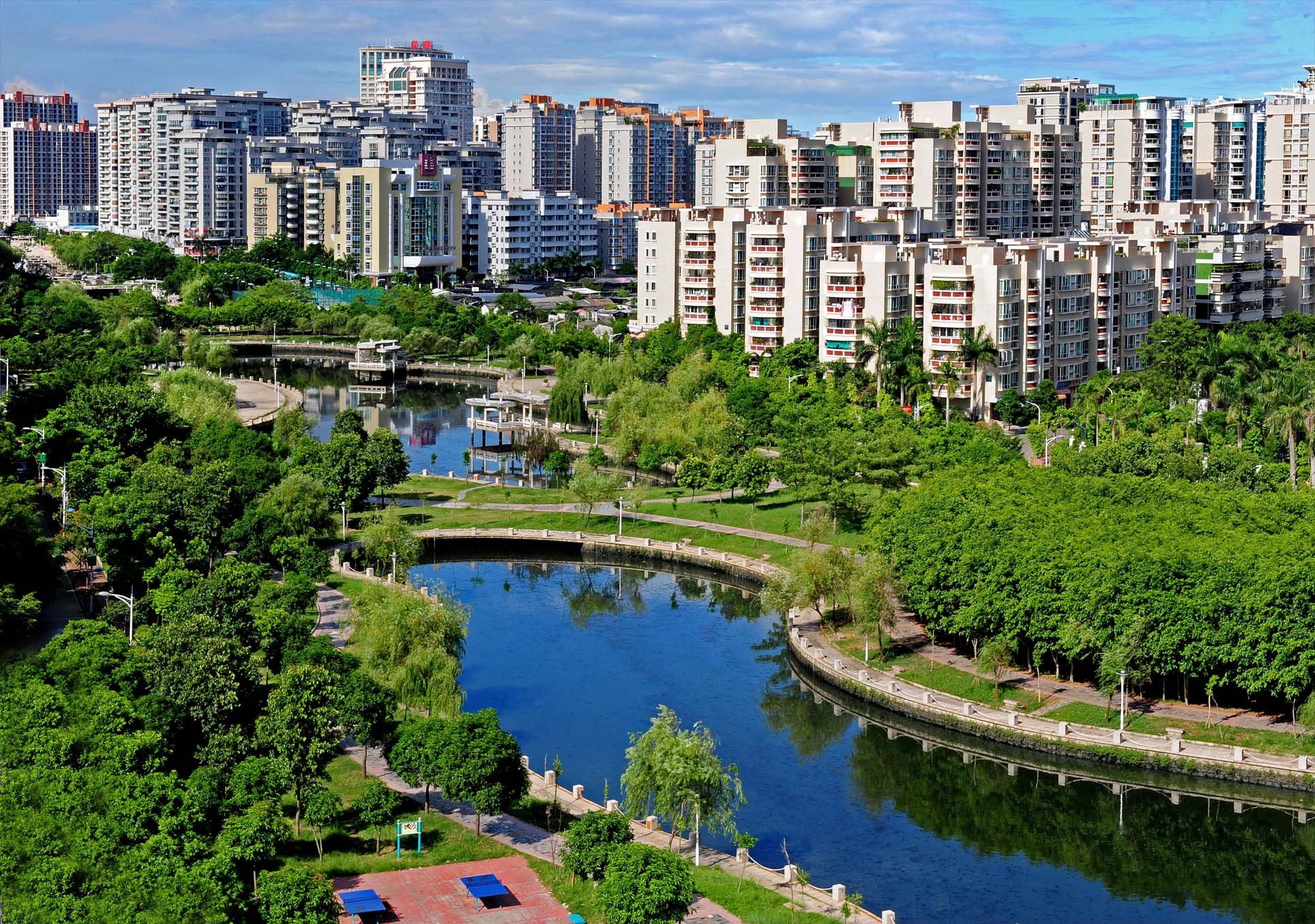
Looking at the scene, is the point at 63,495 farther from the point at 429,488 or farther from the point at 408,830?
the point at 408,830

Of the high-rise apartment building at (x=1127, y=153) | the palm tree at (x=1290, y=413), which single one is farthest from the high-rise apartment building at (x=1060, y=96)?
the palm tree at (x=1290, y=413)

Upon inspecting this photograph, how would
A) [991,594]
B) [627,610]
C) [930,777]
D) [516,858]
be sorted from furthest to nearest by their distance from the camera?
[627,610] < [991,594] < [930,777] < [516,858]

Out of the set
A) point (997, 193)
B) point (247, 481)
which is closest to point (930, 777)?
point (247, 481)

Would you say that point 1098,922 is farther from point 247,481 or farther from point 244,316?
point 244,316

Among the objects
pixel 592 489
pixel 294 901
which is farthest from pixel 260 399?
pixel 294 901

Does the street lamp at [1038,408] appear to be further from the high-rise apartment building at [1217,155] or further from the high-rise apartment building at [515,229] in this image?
the high-rise apartment building at [515,229]
